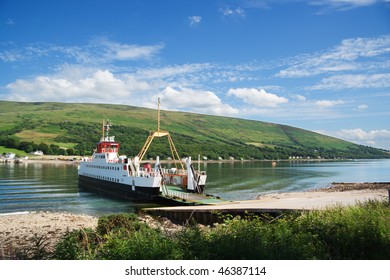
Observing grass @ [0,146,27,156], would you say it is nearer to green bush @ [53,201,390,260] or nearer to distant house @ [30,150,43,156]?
distant house @ [30,150,43,156]

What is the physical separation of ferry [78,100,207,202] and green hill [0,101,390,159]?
4849 centimetres

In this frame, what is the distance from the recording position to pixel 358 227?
8398 millimetres

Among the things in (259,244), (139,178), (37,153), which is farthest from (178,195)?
(37,153)

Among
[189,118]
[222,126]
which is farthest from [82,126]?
[222,126]

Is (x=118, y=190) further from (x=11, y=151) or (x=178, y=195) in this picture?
(x=11, y=151)

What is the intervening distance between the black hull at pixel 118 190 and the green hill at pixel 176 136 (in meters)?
45.5

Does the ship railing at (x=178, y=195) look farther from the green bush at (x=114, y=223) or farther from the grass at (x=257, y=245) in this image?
the grass at (x=257, y=245)

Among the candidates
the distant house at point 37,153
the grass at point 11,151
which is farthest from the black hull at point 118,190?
the grass at point 11,151

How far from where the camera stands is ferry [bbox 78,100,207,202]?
35.1 m

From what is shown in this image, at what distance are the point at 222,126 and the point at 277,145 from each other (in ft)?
74.9

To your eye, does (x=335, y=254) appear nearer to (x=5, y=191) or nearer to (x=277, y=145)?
(x=5, y=191)

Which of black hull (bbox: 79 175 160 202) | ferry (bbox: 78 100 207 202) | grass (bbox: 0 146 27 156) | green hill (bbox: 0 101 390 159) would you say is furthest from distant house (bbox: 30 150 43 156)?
ferry (bbox: 78 100 207 202)

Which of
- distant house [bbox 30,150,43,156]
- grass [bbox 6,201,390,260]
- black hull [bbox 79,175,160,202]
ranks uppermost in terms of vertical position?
distant house [bbox 30,150,43,156]

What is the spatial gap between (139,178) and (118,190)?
5265 mm
